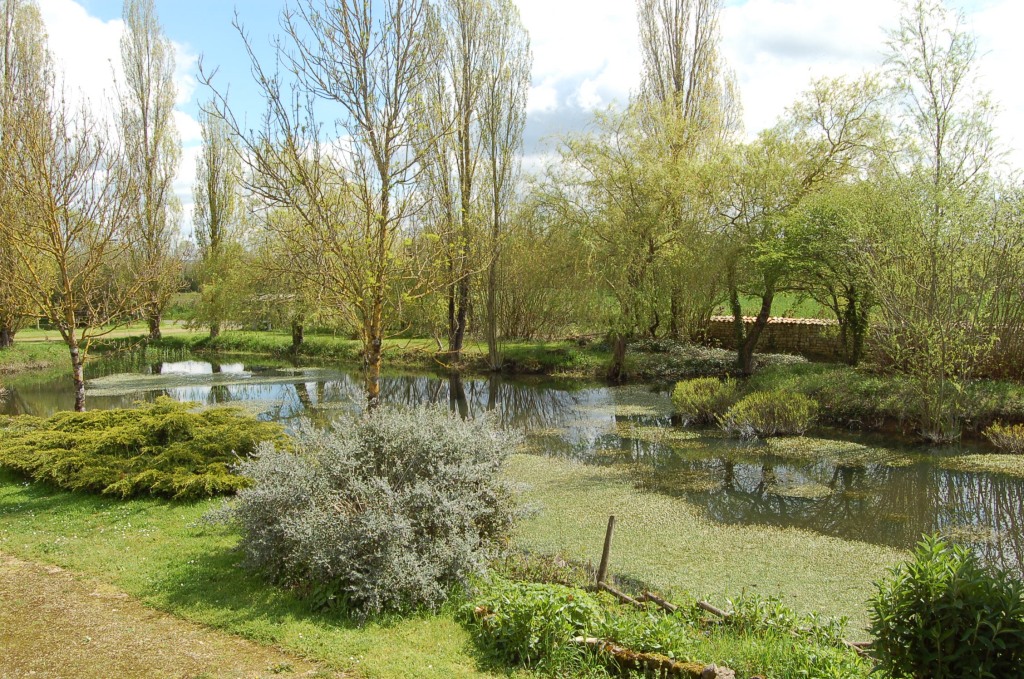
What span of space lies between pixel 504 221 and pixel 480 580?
62.7 feet

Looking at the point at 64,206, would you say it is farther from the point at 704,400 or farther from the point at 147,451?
the point at 704,400

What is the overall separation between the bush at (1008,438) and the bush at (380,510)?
28.3 ft

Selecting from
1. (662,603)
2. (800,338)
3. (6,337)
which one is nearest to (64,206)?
(662,603)

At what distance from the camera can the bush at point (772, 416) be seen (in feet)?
39.8

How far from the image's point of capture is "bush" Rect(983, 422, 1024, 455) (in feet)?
33.9

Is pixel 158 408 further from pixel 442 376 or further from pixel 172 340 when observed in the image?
pixel 172 340

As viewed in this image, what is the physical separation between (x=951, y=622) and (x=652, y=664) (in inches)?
62.9

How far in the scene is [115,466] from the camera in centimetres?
823

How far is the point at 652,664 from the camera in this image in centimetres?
399

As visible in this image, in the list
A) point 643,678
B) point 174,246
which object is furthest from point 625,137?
point 174,246

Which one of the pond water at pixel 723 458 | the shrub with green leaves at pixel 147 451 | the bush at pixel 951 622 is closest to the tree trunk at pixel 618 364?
the pond water at pixel 723 458

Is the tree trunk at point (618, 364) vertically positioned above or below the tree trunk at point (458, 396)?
above

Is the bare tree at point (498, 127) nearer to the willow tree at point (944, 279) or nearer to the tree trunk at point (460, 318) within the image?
the tree trunk at point (460, 318)

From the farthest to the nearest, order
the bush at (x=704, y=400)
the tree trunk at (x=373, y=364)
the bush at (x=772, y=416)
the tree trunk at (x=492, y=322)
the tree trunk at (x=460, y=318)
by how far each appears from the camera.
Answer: the tree trunk at (x=460, y=318) → the tree trunk at (x=492, y=322) → the bush at (x=704, y=400) → the bush at (x=772, y=416) → the tree trunk at (x=373, y=364)
